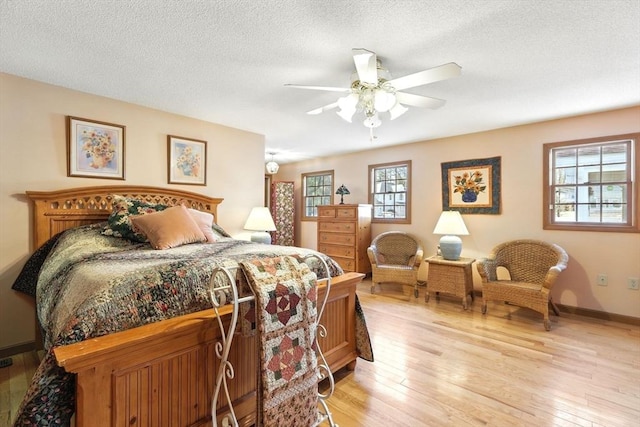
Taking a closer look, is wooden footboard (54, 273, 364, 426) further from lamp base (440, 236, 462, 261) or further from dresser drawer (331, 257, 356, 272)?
dresser drawer (331, 257, 356, 272)

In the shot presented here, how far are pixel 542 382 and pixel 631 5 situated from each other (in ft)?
7.58

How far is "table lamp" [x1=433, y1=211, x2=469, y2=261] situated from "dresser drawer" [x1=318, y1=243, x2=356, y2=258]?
148 cm

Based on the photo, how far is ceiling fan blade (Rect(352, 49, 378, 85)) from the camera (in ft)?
5.76

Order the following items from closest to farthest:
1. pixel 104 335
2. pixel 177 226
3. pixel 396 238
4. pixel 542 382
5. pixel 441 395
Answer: pixel 104 335
pixel 441 395
pixel 542 382
pixel 177 226
pixel 396 238

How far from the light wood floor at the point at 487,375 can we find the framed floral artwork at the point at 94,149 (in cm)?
166

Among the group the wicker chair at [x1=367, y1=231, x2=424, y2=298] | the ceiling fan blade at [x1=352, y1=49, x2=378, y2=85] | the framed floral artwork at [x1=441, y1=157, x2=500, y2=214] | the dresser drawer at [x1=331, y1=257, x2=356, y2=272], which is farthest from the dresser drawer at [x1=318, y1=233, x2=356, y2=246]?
the ceiling fan blade at [x1=352, y1=49, x2=378, y2=85]

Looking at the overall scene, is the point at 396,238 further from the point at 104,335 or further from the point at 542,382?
the point at 104,335

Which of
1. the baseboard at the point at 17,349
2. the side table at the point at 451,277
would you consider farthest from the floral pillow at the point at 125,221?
the side table at the point at 451,277

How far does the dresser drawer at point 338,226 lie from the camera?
16.3ft

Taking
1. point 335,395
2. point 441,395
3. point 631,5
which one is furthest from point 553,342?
point 631,5

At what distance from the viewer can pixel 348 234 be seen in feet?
16.5

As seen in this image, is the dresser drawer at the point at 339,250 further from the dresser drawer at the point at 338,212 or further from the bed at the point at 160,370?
the bed at the point at 160,370

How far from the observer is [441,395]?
1.92m

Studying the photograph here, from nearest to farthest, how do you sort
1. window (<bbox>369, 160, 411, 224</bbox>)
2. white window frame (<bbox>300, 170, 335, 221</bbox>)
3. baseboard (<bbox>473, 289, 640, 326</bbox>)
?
baseboard (<bbox>473, 289, 640, 326</bbox>)
window (<bbox>369, 160, 411, 224</bbox>)
white window frame (<bbox>300, 170, 335, 221</bbox>)
